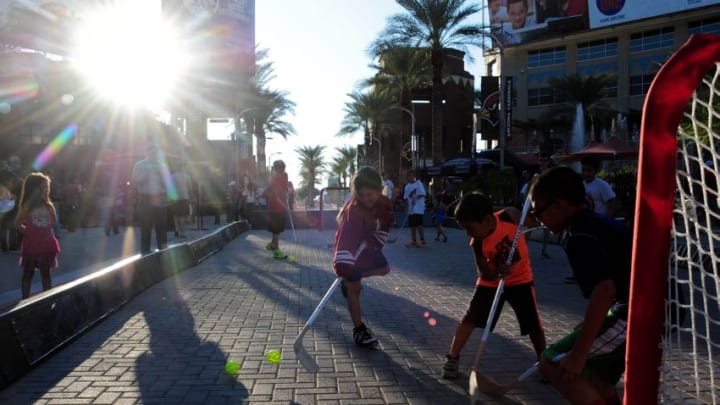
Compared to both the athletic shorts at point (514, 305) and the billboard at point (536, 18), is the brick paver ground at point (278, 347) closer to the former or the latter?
the athletic shorts at point (514, 305)

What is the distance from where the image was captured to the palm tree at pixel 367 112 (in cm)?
5122

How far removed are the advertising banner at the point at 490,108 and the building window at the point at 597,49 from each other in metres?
34.1

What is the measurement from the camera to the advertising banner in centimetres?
2836

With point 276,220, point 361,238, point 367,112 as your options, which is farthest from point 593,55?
point 361,238

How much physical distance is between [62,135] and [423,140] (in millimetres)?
31567

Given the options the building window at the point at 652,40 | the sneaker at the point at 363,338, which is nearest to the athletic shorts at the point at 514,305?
the sneaker at the point at 363,338

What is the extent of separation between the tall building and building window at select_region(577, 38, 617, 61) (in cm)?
9

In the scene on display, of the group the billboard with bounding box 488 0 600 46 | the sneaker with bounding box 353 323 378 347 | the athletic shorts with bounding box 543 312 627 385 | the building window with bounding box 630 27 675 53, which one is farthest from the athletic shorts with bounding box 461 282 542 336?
the building window with bounding box 630 27 675 53

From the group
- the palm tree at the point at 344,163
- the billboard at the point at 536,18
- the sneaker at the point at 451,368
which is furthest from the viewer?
the palm tree at the point at 344,163

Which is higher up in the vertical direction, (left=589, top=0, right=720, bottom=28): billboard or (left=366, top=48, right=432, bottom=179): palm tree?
(left=589, top=0, right=720, bottom=28): billboard

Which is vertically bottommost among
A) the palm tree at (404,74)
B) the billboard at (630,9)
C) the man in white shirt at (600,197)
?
the man in white shirt at (600,197)

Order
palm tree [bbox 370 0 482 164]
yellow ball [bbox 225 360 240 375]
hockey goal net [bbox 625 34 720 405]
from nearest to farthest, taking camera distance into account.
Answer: hockey goal net [bbox 625 34 720 405]
yellow ball [bbox 225 360 240 375]
palm tree [bbox 370 0 482 164]

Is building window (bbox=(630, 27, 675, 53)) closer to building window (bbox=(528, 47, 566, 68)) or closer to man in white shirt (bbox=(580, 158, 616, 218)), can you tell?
building window (bbox=(528, 47, 566, 68))

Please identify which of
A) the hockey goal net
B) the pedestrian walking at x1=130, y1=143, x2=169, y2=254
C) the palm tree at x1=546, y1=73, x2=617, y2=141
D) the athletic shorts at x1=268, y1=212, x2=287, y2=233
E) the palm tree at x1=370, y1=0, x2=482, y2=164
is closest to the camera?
the hockey goal net
